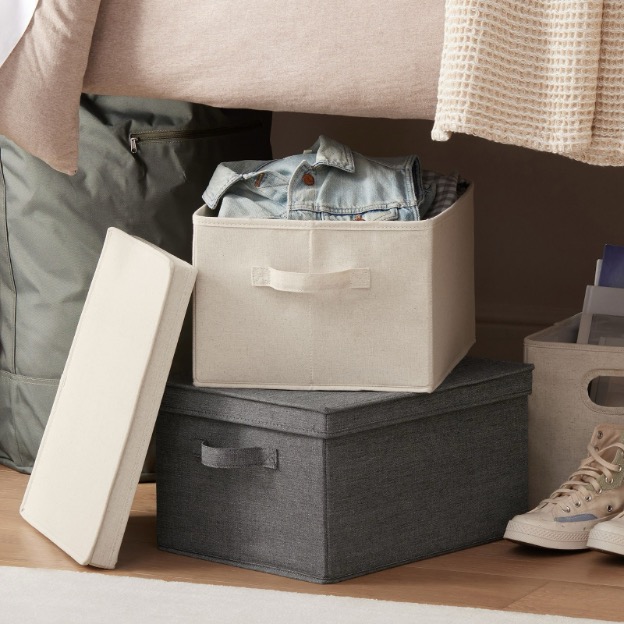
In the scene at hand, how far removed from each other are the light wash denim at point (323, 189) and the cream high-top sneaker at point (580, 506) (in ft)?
1.19

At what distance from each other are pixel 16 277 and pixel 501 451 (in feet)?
2.41

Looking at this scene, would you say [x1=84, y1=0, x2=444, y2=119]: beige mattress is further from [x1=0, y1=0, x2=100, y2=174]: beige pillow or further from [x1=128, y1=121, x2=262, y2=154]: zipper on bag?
[x1=128, y1=121, x2=262, y2=154]: zipper on bag

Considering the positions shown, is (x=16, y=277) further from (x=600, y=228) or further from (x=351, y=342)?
(x=600, y=228)

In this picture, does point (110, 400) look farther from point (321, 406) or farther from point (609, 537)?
point (609, 537)

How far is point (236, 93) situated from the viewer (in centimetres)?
126

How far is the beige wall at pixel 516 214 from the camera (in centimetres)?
195

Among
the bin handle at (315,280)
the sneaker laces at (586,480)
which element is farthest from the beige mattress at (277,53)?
the sneaker laces at (586,480)

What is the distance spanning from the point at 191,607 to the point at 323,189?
0.48 metres

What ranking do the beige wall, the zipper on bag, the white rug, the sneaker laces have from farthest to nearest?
the beige wall < the zipper on bag < the sneaker laces < the white rug

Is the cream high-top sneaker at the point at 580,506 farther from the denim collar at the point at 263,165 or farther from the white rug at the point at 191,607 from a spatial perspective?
the denim collar at the point at 263,165

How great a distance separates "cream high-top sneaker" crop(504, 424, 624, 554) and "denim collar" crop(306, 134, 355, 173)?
44cm

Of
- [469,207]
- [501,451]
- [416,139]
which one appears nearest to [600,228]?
[416,139]

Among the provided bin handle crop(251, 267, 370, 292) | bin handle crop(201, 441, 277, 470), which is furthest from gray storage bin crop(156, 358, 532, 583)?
bin handle crop(251, 267, 370, 292)

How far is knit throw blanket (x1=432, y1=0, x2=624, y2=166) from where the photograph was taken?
1.14m
